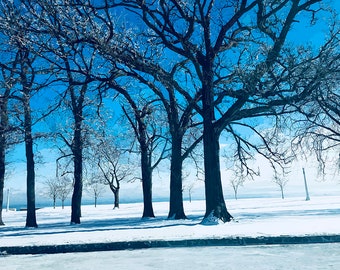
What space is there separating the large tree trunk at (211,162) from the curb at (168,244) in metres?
5.61

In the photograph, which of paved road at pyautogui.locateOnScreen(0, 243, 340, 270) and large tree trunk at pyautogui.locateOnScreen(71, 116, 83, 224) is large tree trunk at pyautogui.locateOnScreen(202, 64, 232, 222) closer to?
paved road at pyautogui.locateOnScreen(0, 243, 340, 270)

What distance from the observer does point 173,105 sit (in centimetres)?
1833

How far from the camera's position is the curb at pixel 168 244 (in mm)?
7484

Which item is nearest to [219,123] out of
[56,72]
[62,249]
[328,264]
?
[56,72]

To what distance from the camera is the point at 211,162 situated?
13859 mm

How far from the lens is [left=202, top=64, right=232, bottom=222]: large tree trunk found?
13.5 meters

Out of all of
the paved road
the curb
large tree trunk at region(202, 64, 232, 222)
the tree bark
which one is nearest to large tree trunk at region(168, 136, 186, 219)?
the tree bark

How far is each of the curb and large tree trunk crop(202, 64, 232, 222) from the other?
221 inches

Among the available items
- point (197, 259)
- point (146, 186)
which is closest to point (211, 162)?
point (197, 259)

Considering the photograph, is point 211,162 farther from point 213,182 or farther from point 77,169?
point 77,169

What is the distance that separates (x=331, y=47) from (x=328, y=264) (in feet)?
33.6

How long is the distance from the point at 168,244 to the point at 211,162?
255 inches

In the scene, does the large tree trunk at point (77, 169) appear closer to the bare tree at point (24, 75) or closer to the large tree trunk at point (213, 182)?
the bare tree at point (24, 75)

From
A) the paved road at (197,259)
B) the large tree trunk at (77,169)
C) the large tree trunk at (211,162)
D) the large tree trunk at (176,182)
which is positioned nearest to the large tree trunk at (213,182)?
the large tree trunk at (211,162)
